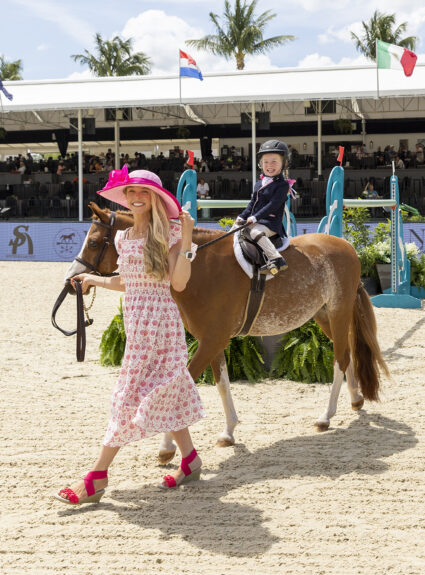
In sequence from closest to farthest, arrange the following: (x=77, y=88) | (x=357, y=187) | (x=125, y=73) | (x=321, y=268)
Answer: (x=321, y=268), (x=357, y=187), (x=77, y=88), (x=125, y=73)

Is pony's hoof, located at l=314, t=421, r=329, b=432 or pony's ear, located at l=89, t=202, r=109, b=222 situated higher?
pony's ear, located at l=89, t=202, r=109, b=222

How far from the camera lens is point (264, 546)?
315 cm

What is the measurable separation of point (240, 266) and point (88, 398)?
2.08 metres

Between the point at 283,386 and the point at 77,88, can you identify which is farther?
the point at 77,88

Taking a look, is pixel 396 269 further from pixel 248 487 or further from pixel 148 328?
pixel 148 328

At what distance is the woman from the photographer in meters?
3.60

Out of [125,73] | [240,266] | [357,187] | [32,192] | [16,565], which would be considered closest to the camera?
[16,565]

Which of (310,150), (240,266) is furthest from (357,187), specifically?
(240,266)

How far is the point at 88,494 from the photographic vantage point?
3.63 meters

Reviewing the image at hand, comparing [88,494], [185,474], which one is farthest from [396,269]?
[88,494]

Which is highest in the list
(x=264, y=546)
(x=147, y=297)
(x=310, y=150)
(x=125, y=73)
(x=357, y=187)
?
(x=125, y=73)

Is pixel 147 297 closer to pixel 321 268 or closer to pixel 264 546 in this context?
pixel 264 546

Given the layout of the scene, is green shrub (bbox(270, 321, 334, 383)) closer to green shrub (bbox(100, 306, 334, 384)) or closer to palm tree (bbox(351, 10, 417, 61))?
green shrub (bbox(100, 306, 334, 384))

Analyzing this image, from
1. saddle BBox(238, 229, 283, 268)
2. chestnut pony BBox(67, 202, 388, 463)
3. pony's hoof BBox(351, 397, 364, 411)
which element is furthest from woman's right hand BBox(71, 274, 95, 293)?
pony's hoof BBox(351, 397, 364, 411)
